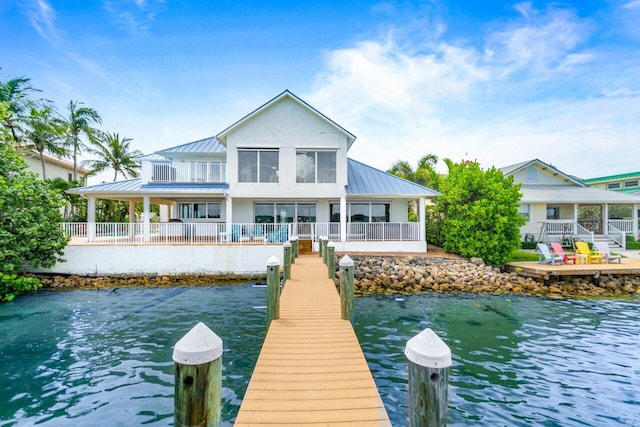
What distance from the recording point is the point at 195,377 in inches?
91.2

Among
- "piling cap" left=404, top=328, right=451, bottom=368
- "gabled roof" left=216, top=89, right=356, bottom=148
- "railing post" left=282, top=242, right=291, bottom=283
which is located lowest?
"railing post" left=282, top=242, right=291, bottom=283

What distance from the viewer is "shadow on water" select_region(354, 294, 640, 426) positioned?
546cm

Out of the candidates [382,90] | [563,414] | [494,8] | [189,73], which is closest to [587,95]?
[494,8]

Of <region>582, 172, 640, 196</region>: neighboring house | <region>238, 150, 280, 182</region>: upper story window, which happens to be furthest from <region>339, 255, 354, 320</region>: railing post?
<region>582, 172, 640, 196</region>: neighboring house

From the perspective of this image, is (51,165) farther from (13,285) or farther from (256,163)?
(256,163)

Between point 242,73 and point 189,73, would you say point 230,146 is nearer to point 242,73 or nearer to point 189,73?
point 242,73

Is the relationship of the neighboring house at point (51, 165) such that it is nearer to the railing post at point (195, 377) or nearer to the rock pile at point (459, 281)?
the rock pile at point (459, 281)

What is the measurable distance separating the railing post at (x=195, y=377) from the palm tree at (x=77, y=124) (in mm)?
34432

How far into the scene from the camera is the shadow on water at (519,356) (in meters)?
5.46

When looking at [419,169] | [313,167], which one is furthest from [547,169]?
[313,167]

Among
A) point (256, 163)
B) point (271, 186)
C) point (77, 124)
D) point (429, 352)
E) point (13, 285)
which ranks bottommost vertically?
point (13, 285)

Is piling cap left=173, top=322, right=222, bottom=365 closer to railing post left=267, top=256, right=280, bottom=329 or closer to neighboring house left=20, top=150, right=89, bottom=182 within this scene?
railing post left=267, top=256, right=280, bottom=329

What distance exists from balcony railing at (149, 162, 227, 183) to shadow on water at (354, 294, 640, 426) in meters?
12.0

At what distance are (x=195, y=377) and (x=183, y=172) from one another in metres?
17.8
